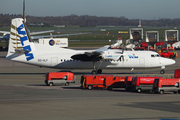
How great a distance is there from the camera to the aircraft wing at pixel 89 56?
33562 mm

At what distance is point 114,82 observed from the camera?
2417 centimetres

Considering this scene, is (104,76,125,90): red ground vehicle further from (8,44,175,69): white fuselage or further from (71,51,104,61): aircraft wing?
(8,44,175,69): white fuselage

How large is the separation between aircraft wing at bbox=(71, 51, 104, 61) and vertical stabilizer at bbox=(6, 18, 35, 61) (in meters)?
5.63

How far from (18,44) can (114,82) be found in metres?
15.4

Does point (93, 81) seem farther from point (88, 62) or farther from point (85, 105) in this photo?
point (88, 62)

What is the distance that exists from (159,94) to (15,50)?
19.4 meters

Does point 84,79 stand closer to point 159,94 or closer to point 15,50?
point 159,94

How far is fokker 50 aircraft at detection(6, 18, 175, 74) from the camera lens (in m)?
34.3

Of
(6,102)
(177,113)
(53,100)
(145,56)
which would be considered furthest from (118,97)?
(145,56)

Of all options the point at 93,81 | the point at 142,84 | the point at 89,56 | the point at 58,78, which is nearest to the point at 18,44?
the point at 89,56

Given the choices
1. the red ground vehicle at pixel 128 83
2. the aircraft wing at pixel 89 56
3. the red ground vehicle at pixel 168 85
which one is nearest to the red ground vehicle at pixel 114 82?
the red ground vehicle at pixel 128 83

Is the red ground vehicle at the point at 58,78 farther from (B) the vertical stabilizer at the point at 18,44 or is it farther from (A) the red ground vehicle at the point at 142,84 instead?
(B) the vertical stabilizer at the point at 18,44

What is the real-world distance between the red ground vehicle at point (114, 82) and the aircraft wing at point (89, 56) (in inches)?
382

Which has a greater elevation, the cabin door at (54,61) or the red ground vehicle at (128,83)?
the cabin door at (54,61)
